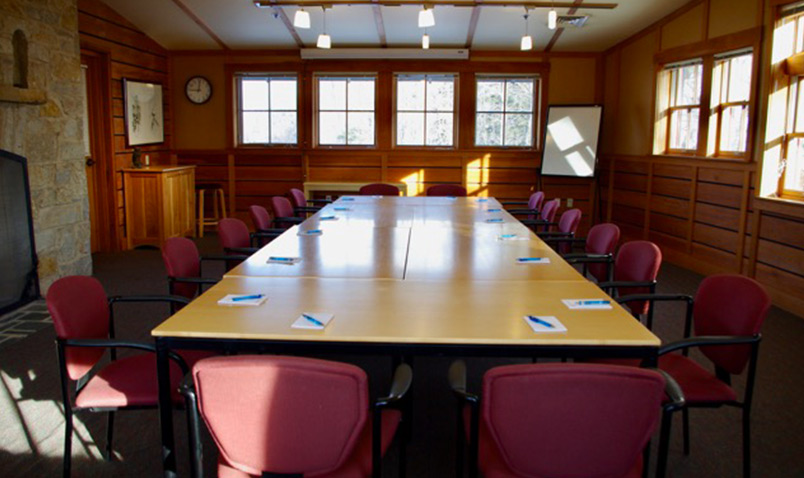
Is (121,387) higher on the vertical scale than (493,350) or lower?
lower

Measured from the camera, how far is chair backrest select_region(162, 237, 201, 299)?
3.44 meters

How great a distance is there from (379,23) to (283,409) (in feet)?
23.9

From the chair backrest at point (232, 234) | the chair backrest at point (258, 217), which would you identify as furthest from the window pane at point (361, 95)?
the chair backrest at point (232, 234)

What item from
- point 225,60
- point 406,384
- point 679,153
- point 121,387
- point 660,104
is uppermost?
point 225,60

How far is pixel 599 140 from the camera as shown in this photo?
8844 millimetres

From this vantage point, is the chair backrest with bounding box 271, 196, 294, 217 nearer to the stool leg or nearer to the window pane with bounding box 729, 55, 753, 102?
the stool leg

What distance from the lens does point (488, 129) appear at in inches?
Result: 374

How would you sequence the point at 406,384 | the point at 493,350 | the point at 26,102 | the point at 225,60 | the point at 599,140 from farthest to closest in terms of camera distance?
the point at 225,60
the point at 599,140
the point at 26,102
the point at 493,350
the point at 406,384

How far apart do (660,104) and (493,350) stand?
21.3 ft

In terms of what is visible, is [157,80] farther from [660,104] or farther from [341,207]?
[660,104]

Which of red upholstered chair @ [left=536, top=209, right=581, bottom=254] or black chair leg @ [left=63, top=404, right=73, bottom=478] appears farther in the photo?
red upholstered chair @ [left=536, top=209, right=581, bottom=254]

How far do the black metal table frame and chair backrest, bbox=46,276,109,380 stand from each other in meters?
0.44

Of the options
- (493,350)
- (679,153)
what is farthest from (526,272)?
(679,153)

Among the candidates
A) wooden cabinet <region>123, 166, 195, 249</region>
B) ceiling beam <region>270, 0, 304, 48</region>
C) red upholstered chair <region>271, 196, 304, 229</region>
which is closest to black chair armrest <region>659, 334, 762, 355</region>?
red upholstered chair <region>271, 196, 304, 229</region>
